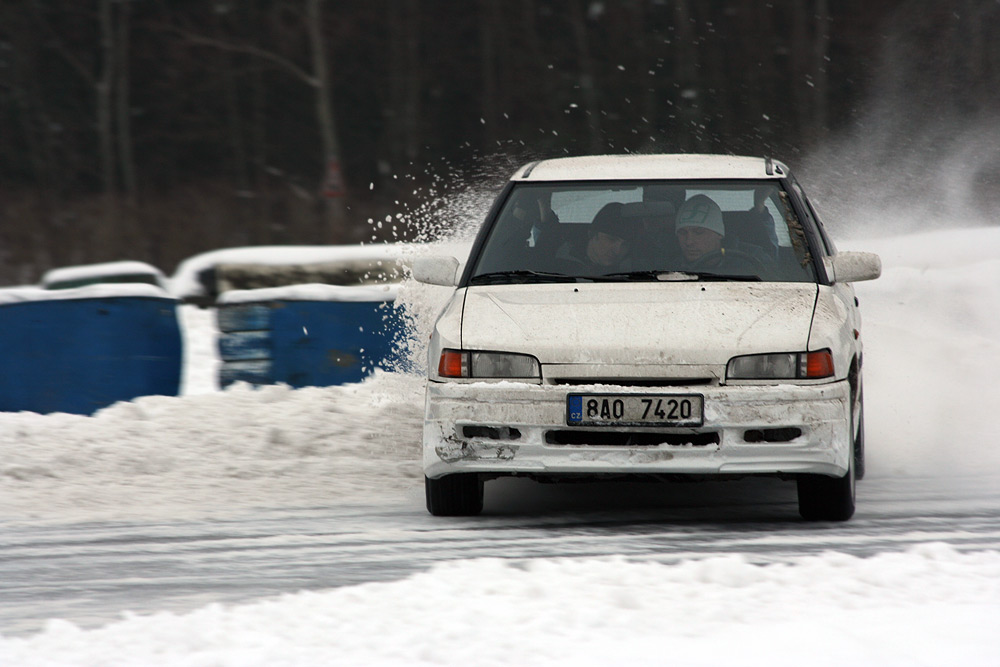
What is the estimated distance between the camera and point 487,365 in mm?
5363

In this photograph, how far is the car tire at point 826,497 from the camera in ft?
18.0

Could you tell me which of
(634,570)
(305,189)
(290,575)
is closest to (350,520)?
(290,575)

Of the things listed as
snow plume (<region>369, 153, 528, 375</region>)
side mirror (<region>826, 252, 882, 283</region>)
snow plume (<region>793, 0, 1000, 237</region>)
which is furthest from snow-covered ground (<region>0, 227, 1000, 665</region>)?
snow plume (<region>793, 0, 1000, 237</region>)

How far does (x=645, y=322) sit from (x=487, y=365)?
68 cm

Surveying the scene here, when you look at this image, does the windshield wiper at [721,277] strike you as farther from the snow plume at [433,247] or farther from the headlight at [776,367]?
the snow plume at [433,247]

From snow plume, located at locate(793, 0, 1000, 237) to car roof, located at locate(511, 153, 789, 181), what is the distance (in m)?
12.8

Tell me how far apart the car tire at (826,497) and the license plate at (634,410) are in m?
0.65

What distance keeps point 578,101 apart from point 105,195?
10.1 meters

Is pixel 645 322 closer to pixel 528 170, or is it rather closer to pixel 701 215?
pixel 701 215

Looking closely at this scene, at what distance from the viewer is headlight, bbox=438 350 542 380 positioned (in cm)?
532

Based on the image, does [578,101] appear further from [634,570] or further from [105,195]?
[634,570]

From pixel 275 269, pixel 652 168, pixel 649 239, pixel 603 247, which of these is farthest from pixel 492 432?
pixel 275 269

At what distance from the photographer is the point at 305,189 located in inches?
1067

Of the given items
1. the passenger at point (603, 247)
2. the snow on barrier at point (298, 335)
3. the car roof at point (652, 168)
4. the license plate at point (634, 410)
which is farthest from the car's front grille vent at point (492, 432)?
the snow on barrier at point (298, 335)
